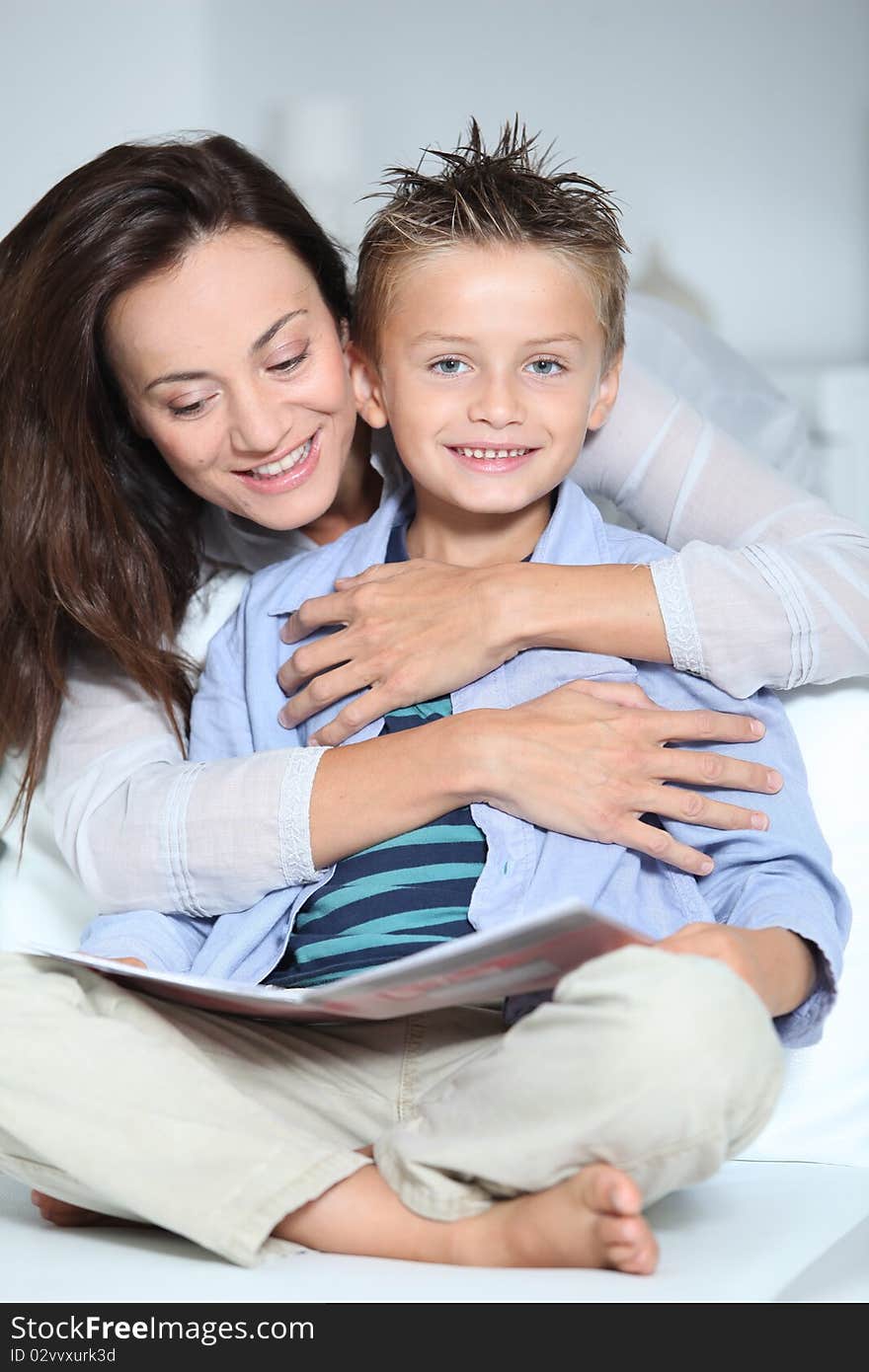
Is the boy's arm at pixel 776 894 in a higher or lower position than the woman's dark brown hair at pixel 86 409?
lower

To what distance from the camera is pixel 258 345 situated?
149cm

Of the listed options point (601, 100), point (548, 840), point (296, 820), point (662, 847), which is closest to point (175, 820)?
point (296, 820)

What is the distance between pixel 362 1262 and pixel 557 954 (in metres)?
0.28

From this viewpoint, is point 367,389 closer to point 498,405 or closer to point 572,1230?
point 498,405

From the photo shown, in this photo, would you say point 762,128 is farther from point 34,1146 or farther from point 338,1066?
point 34,1146

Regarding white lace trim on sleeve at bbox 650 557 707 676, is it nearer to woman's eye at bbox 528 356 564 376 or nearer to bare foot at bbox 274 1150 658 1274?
woman's eye at bbox 528 356 564 376

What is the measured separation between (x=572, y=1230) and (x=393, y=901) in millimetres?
393

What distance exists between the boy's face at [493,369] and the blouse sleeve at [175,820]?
32 centimetres

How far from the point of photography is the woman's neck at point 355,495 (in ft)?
5.81

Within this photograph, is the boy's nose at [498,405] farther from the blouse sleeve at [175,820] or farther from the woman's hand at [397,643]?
the blouse sleeve at [175,820]

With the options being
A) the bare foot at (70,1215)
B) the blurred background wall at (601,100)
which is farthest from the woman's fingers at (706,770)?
the blurred background wall at (601,100)

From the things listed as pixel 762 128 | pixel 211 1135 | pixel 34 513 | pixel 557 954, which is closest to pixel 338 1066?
pixel 211 1135

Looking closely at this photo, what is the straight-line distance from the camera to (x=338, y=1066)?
52.6 inches

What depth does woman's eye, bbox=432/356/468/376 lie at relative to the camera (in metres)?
1.44
